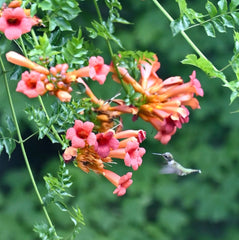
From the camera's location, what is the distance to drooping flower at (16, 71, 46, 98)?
1338 millimetres

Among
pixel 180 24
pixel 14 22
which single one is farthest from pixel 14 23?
pixel 180 24

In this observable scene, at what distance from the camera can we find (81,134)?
56.3 inches

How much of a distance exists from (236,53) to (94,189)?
11.9ft

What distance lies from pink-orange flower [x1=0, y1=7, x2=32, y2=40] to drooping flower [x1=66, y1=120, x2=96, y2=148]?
0.77 feet

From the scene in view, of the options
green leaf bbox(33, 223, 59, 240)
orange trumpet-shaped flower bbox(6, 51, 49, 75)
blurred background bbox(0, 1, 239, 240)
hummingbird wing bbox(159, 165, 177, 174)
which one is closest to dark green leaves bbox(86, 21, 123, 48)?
orange trumpet-shaped flower bbox(6, 51, 49, 75)

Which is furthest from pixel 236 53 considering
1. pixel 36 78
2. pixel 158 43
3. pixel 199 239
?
pixel 199 239

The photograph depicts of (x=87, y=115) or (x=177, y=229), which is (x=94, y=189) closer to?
(x=177, y=229)

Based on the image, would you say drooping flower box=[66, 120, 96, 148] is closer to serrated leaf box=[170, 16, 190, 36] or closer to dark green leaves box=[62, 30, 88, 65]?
dark green leaves box=[62, 30, 88, 65]

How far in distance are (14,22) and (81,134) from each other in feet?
0.91

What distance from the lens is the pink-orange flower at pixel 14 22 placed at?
4.32 ft

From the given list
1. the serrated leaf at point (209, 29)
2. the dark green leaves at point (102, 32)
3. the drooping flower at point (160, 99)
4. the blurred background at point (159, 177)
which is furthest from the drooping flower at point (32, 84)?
the blurred background at point (159, 177)

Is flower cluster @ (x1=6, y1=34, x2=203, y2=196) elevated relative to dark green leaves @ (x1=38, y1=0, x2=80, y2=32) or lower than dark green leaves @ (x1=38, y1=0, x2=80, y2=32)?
lower

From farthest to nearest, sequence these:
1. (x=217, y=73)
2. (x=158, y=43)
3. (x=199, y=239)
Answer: (x=199, y=239) → (x=158, y=43) → (x=217, y=73)

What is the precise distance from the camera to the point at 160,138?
1.73 metres
